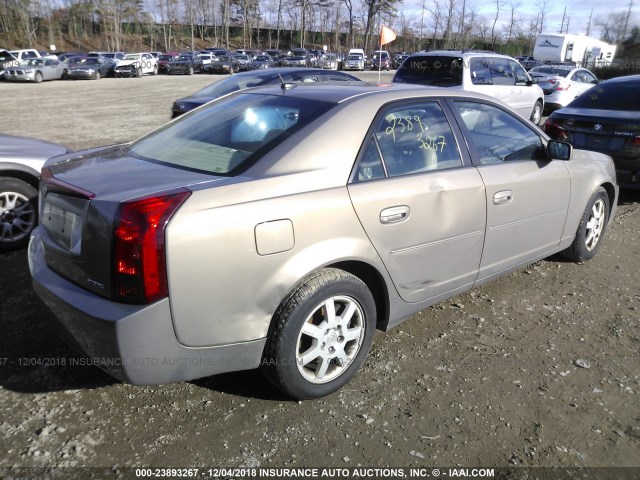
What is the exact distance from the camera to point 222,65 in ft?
137

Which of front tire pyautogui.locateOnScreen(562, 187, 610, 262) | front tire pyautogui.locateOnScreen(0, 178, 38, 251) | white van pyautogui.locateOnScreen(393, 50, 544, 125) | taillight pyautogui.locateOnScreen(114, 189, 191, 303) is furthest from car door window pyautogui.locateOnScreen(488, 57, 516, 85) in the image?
taillight pyautogui.locateOnScreen(114, 189, 191, 303)

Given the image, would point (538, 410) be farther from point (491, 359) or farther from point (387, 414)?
point (387, 414)

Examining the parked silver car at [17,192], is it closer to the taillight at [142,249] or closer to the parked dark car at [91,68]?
the taillight at [142,249]

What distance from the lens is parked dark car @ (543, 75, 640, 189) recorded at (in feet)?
21.2

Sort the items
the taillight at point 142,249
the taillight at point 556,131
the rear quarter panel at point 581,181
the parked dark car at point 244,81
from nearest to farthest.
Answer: the taillight at point 142,249 < the rear quarter panel at point 581,181 < the taillight at point 556,131 < the parked dark car at point 244,81

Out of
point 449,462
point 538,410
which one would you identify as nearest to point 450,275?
point 538,410

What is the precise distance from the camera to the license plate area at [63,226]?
8.11ft

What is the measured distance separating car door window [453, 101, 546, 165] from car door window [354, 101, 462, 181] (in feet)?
0.81

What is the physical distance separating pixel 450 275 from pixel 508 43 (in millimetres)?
76095

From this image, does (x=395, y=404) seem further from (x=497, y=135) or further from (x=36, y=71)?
(x=36, y=71)

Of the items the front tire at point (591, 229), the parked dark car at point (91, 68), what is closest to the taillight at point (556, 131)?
the front tire at point (591, 229)

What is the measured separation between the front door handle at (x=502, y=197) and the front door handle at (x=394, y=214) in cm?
86

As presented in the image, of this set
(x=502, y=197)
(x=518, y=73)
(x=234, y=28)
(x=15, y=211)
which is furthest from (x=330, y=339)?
(x=234, y=28)

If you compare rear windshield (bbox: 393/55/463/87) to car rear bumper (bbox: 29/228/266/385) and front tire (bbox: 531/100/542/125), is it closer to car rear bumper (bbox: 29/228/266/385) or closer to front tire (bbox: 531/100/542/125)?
front tire (bbox: 531/100/542/125)
